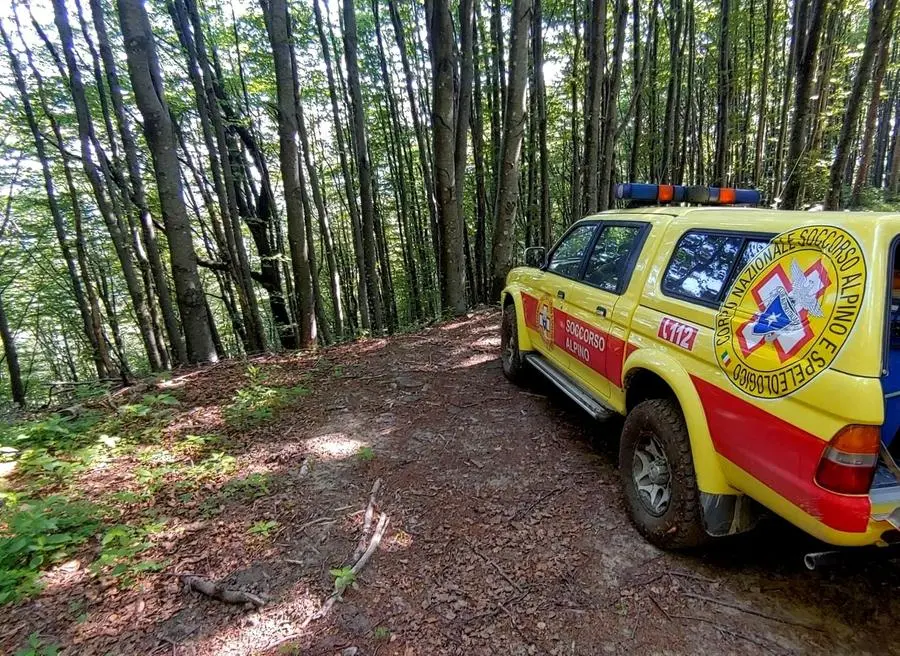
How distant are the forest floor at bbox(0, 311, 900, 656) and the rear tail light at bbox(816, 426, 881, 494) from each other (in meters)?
0.86

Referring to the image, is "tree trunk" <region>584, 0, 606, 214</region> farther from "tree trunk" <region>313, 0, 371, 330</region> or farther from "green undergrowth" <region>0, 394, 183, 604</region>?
"green undergrowth" <region>0, 394, 183, 604</region>

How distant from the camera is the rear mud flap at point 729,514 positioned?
6.91 feet

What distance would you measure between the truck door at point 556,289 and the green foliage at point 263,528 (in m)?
2.62

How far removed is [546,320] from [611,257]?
39.2 inches

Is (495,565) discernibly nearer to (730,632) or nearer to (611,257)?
(730,632)

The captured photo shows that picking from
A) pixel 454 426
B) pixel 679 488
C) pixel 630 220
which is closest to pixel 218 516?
pixel 454 426

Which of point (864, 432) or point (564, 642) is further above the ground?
point (864, 432)

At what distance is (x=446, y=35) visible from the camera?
288 inches

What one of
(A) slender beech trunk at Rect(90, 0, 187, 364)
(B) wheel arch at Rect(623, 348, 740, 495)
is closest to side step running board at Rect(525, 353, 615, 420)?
(B) wheel arch at Rect(623, 348, 740, 495)

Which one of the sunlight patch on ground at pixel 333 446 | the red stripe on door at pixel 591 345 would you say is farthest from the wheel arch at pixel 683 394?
the sunlight patch on ground at pixel 333 446

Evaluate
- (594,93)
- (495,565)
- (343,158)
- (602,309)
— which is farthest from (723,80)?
(495,565)

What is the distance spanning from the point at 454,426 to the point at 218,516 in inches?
80.2

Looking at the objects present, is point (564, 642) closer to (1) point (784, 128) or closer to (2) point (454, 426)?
(2) point (454, 426)

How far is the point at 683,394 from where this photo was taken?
89.7 inches
